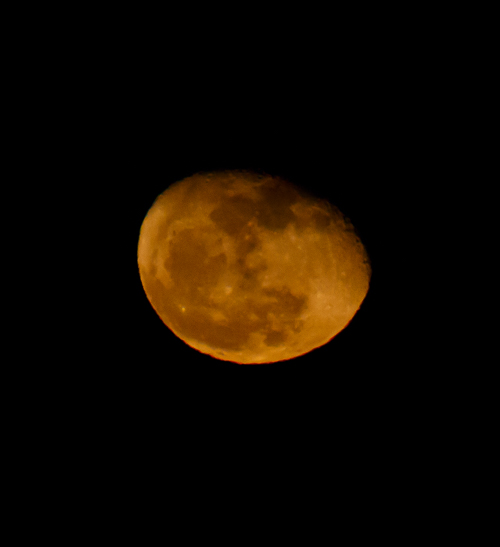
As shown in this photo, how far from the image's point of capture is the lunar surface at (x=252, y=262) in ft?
5.34

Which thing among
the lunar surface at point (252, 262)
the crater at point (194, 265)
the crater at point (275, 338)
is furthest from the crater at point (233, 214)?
the crater at point (275, 338)

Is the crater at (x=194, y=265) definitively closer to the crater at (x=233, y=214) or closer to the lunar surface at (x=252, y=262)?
the lunar surface at (x=252, y=262)

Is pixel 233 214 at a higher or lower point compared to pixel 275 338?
higher

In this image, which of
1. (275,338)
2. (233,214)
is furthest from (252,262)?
(275,338)

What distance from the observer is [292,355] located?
6.49 feet

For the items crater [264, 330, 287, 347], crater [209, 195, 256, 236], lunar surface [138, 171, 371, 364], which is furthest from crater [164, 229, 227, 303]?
crater [264, 330, 287, 347]

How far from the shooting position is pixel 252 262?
1.62 meters

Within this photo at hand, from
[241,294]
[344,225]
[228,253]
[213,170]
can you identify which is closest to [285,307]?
[241,294]

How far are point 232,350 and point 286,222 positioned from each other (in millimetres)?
764

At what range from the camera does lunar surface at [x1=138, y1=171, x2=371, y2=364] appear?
163cm

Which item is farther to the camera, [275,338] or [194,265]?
[275,338]

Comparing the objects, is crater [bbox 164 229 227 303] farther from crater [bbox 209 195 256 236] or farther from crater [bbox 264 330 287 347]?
crater [bbox 264 330 287 347]

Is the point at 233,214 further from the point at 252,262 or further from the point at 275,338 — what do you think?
the point at 275,338

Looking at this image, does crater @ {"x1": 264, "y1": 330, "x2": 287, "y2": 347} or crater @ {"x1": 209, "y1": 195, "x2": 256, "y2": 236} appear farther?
crater @ {"x1": 264, "y1": 330, "x2": 287, "y2": 347}
